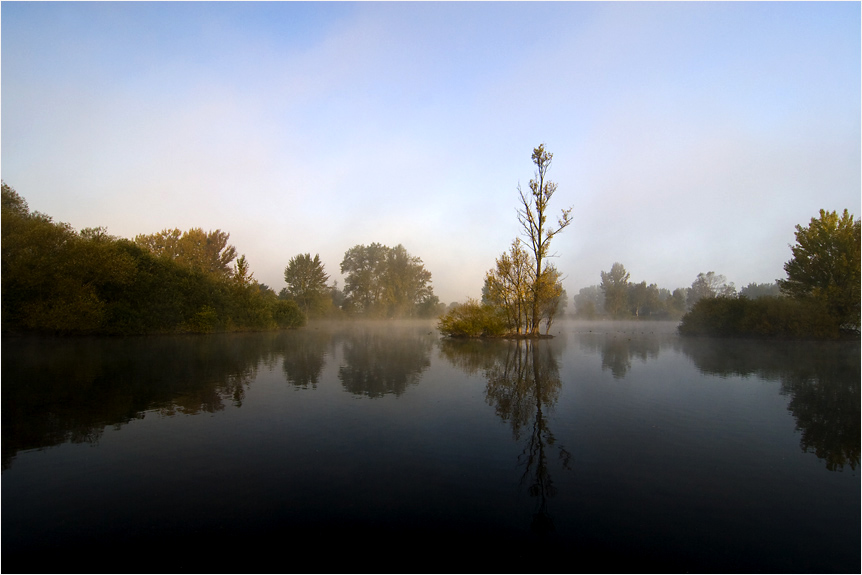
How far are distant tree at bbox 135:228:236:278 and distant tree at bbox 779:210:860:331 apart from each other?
47.0m

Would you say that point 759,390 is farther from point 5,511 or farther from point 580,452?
point 5,511

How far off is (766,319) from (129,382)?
3246 cm

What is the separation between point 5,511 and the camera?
3.55 meters

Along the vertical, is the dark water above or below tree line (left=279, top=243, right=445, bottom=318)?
below

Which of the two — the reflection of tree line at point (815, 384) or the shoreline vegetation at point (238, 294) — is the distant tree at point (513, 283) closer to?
the shoreline vegetation at point (238, 294)

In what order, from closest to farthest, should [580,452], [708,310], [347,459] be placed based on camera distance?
[347,459] < [580,452] < [708,310]

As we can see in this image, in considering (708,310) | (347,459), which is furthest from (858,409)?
(708,310)

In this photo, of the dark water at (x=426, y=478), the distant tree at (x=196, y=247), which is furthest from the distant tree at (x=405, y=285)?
the dark water at (x=426, y=478)

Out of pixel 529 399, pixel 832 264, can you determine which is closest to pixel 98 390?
pixel 529 399

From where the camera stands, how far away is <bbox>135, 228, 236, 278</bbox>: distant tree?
45438 millimetres

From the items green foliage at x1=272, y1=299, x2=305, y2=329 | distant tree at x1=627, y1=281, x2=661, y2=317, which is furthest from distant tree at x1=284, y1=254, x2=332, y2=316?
distant tree at x1=627, y1=281, x2=661, y2=317

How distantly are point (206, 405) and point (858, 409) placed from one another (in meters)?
11.5

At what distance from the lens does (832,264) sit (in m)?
25.8

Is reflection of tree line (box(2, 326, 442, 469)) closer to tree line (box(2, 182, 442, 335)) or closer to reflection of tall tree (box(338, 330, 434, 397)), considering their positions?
reflection of tall tree (box(338, 330, 434, 397))
